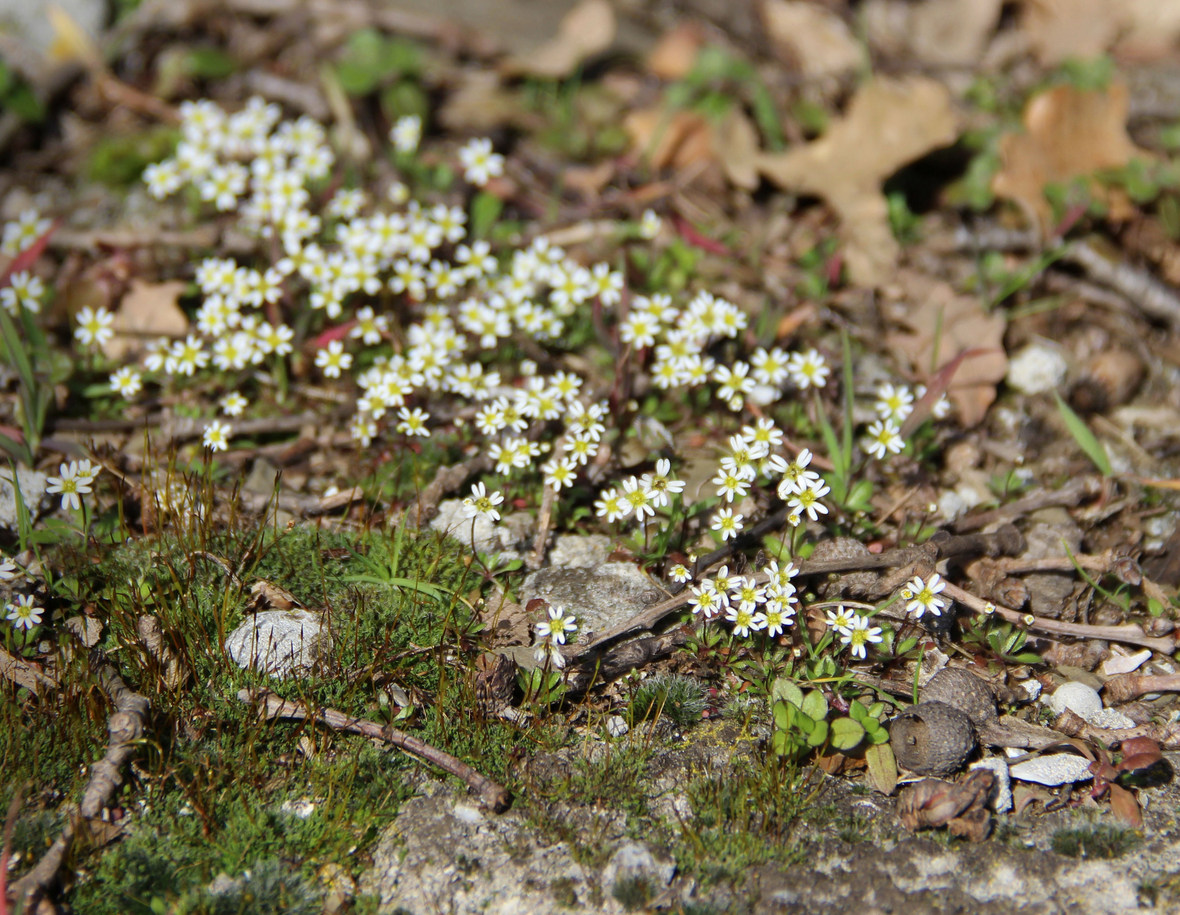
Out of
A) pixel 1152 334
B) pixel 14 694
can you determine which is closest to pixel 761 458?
pixel 1152 334

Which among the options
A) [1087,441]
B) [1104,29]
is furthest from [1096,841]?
[1104,29]

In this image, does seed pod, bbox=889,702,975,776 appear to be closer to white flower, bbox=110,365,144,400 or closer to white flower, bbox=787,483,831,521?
white flower, bbox=787,483,831,521

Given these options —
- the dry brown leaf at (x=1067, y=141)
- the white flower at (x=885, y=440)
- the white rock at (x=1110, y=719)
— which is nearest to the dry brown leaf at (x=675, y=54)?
the dry brown leaf at (x=1067, y=141)

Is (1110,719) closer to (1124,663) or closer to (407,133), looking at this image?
(1124,663)

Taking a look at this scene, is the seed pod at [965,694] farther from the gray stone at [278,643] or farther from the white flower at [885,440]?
the gray stone at [278,643]

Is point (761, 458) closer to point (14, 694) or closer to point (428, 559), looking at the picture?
point (428, 559)

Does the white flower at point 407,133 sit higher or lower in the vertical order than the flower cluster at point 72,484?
higher

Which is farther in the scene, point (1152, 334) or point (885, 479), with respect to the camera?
point (1152, 334)
